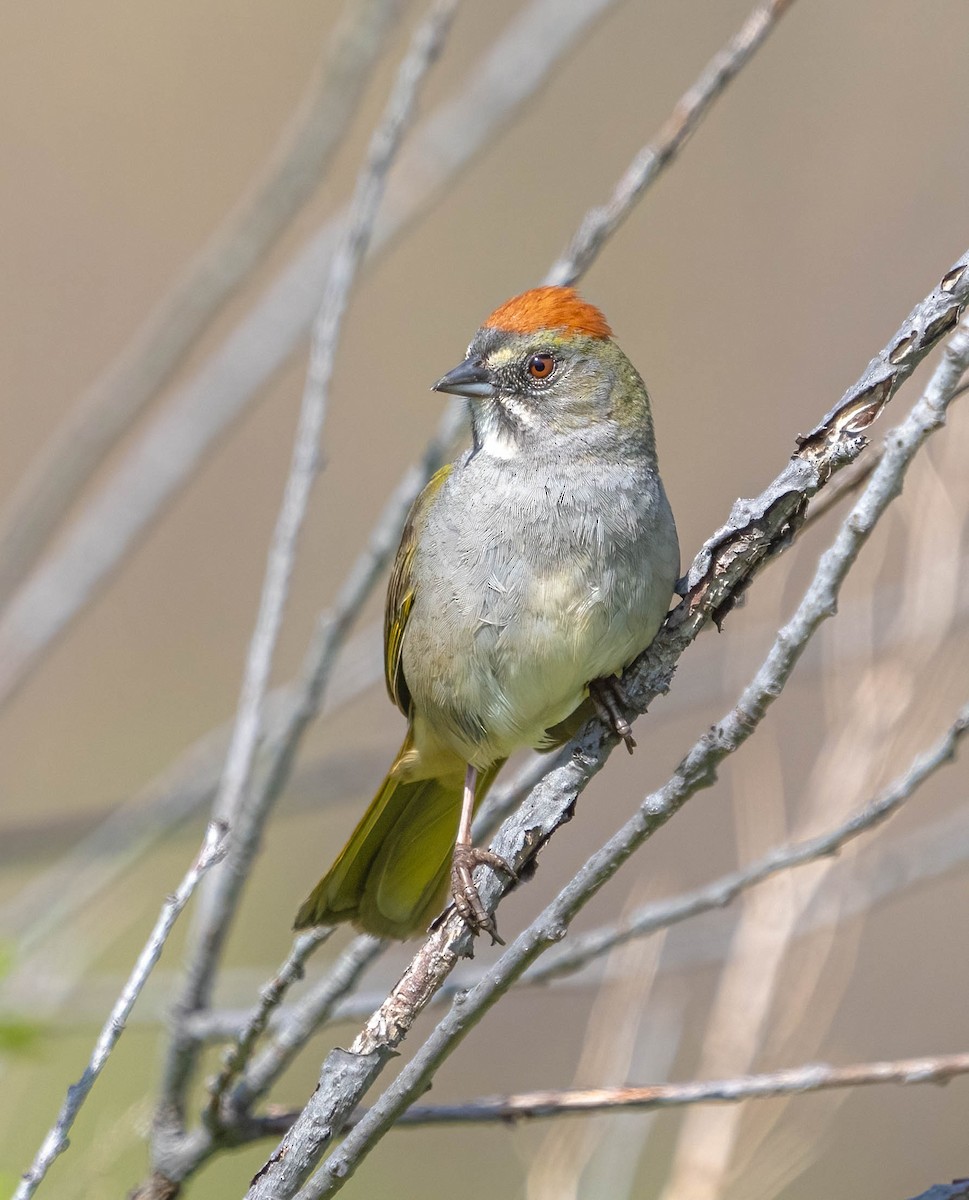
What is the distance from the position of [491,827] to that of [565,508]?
751 mm

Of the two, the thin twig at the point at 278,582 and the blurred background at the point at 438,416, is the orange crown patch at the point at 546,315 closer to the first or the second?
the blurred background at the point at 438,416

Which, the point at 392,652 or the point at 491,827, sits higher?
the point at 392,652

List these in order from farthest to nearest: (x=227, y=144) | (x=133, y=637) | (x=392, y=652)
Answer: (x=227, y=144), (x=133, y=637), (x=392, y=652)

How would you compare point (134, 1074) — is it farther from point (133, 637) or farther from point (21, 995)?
point (133, 637)

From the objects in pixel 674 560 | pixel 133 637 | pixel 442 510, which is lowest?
pixel 674 560

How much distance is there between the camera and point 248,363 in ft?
11.5

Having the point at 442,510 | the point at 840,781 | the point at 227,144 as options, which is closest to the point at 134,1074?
the point at 442,510

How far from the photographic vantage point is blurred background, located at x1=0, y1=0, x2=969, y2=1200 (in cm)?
408

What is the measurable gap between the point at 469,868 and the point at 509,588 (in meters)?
0.64

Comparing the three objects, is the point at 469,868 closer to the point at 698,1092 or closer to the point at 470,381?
the point at 698,1092

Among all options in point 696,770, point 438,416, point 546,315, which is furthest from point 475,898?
point 438,416

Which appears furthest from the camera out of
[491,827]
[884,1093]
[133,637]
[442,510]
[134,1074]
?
[133,637]

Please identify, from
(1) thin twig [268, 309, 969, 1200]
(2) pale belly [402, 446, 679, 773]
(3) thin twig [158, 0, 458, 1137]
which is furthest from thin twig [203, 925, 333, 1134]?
(2) pale belly [402, 446, 679, 773]

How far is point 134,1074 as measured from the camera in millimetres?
4508
